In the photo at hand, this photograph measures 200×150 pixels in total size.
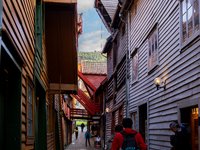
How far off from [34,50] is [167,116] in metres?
3.92

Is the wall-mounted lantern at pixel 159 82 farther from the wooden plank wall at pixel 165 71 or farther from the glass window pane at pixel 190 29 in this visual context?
the glass window pane at pixel 190 29

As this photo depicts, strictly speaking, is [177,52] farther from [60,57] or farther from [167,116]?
[60,57]

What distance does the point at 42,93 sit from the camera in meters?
9.14

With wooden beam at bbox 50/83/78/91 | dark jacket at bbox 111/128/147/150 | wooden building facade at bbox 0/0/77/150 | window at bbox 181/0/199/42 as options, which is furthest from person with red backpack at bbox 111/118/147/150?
wooden beam at bbox 50/83/78/91

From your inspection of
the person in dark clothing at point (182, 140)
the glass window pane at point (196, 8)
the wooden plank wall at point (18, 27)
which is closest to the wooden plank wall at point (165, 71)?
the glass window pane at point (196, 8)

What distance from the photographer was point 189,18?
22.6ft

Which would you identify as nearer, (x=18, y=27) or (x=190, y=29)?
→ (x=18, y=27)

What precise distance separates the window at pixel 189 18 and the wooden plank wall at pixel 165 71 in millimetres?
296

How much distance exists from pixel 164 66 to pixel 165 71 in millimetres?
183

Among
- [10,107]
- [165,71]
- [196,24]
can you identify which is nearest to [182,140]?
[196,24]

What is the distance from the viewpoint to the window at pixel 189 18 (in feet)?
21.5

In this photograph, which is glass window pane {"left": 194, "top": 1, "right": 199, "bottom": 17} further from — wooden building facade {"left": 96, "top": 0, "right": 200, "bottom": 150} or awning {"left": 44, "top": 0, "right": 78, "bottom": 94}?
awning {"left": 44, "top": 0, "right": 78, "bottom": 94}

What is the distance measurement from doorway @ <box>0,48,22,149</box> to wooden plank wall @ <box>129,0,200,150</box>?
350 centimetres

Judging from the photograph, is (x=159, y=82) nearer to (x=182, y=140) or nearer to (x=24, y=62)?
(x=182, y=140)
